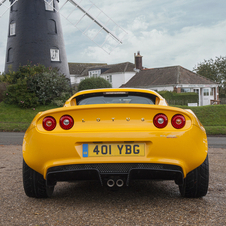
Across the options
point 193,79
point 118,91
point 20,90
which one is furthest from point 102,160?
point 193,79

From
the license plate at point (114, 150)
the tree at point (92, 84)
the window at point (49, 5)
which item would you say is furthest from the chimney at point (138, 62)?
the license plate at point (114, 150)

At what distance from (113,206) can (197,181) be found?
3.25 feet

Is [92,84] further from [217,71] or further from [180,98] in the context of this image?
[217,71]

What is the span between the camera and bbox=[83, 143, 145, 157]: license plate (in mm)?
3256

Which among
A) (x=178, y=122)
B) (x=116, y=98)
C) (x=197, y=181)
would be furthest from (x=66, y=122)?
(x=197, y=181)

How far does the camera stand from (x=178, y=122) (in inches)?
132

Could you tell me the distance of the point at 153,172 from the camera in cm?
323

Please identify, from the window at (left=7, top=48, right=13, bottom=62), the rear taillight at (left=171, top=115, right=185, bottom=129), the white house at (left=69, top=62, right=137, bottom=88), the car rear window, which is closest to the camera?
the rear taillight at (left=171, top=115, right=185, bottom=129)

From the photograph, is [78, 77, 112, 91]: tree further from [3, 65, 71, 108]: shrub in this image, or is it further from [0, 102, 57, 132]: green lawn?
[0, 102, 57, 132]: green lawn

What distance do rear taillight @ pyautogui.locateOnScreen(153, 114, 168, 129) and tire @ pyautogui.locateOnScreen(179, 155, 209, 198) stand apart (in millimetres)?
645

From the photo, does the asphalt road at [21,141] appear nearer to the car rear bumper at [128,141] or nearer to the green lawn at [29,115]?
the green lawn at [29,115]

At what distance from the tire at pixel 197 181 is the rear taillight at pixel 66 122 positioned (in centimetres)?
142

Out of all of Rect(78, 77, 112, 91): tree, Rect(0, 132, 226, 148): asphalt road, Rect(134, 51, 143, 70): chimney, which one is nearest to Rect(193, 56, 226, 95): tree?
Rect(134, 51, 143, 70): chimney

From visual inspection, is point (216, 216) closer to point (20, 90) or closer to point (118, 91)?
point (118, 91)
